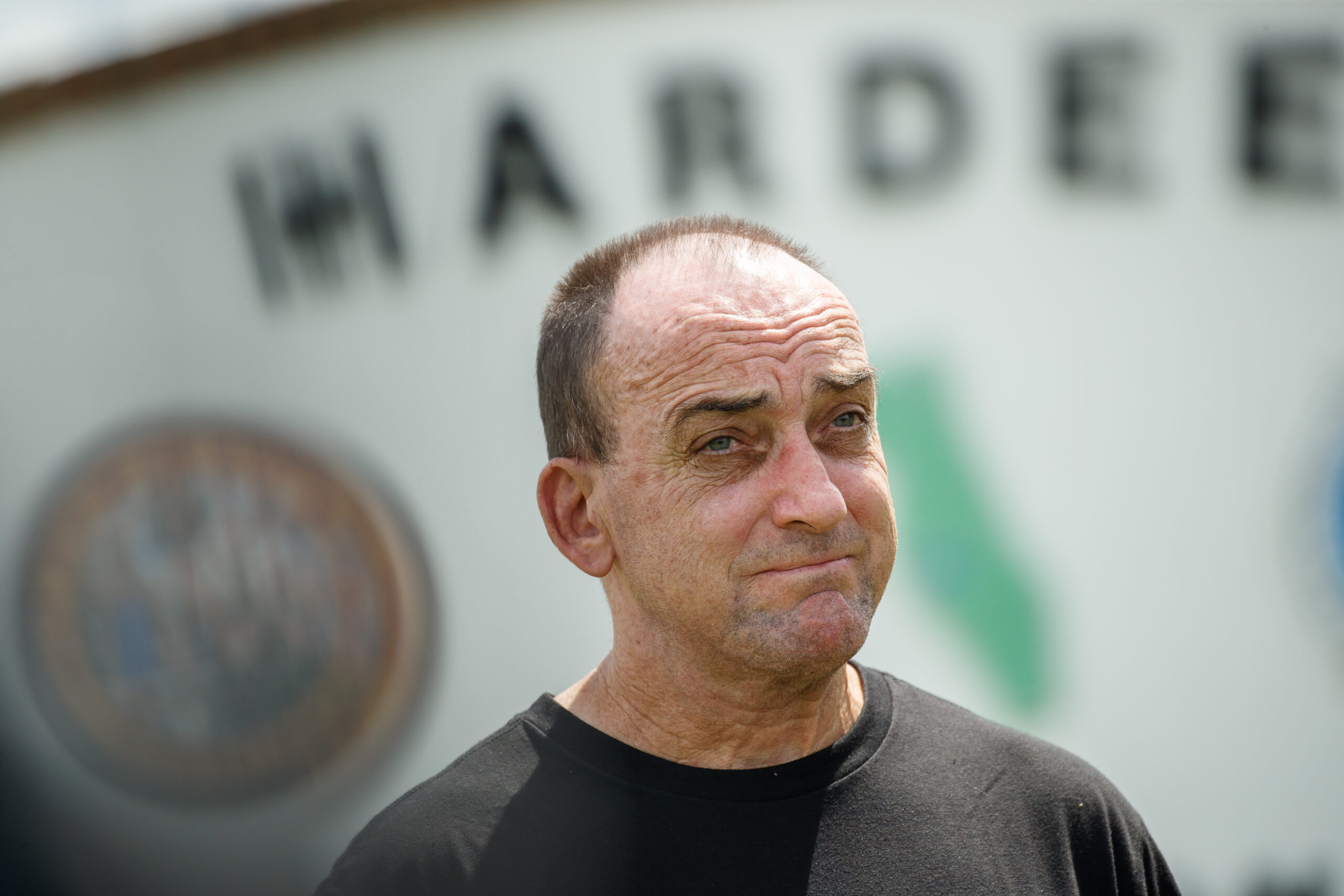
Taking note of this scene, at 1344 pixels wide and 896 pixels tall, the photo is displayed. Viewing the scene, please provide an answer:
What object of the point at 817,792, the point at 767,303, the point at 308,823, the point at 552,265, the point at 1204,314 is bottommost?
the point at 308,823

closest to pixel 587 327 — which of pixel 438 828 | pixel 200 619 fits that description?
pixel 438 828

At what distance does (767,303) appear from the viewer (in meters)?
1.45

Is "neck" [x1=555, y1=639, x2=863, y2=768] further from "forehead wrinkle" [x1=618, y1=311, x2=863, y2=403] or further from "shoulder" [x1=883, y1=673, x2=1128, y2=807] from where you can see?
"forehead wrinkle" [x1=618, y1=311, x2=863, y2=403]

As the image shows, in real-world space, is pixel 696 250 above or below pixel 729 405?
above

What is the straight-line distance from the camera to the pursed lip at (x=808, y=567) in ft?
4.50

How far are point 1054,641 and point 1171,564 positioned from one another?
44 centimetres

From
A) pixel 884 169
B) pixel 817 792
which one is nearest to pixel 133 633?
pixel 817 792

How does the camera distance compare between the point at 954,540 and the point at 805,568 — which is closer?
the point at 805,568

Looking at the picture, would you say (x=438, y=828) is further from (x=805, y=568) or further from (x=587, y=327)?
(x=587, y=327)

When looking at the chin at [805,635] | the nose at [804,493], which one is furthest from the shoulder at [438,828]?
Answer: the nose at [804,493]

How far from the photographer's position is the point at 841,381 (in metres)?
1.43

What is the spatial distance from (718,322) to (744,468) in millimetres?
197

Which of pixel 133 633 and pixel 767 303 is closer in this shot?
pixel 767 303

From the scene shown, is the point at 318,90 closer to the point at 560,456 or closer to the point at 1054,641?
the point at 560,456
